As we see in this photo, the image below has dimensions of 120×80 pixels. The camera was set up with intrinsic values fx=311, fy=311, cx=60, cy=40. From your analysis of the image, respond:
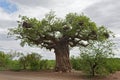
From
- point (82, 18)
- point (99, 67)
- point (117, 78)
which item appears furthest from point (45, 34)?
point (117, 78)

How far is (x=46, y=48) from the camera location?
40312 millimetres

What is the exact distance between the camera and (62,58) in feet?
125

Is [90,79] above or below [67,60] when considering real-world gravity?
below

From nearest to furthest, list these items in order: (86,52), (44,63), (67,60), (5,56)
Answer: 1. (86,52)
2. (67,60)
3. (44,63)
4. (5,56)

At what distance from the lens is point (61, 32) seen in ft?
122

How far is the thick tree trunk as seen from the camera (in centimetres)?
3775

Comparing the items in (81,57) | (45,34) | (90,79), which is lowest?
Answer: (90,79)

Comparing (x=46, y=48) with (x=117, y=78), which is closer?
(x=117, y=78)

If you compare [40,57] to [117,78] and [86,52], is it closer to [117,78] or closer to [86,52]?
[86,52]

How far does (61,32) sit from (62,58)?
10.9ft

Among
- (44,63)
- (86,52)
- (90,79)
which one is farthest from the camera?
(44,63)

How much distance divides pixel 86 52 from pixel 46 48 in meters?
8.63

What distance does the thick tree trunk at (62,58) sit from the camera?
3775 cm

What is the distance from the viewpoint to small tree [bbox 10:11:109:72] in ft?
118
